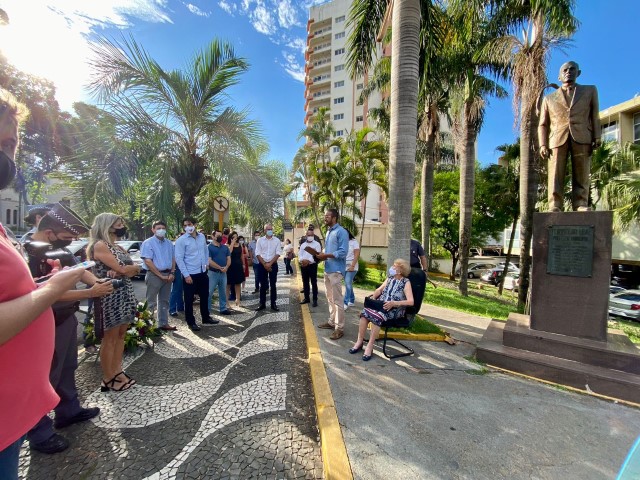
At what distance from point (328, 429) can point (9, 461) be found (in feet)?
6.38

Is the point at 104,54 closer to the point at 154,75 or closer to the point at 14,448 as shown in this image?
the point at 154,75

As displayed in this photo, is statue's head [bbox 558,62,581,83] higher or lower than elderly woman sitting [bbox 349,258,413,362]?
higher

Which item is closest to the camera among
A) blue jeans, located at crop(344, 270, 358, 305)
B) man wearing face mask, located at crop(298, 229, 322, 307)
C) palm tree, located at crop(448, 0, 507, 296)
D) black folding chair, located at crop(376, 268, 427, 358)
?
black folding chair, located at crop(376, 268, 427, 358)

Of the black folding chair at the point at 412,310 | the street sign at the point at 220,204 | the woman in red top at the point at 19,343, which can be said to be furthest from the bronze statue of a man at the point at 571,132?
the street sign at the point at 220,204

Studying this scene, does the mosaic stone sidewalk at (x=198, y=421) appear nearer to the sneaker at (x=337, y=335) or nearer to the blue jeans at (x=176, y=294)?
the sneaker at (x=337, y=335)

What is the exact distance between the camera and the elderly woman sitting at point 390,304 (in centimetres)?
386

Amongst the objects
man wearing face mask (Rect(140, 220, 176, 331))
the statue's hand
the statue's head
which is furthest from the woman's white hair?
the statue's head

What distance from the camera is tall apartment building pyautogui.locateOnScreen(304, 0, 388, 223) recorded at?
4525 centimetres

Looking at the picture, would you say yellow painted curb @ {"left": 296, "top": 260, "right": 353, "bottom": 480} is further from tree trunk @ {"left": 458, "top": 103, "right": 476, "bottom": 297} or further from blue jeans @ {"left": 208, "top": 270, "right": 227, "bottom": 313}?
tree trunk @ {"left": 458, "top": 103, "right": 476, "bottom": 297}

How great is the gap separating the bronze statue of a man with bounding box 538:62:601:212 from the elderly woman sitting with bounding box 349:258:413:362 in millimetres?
2393

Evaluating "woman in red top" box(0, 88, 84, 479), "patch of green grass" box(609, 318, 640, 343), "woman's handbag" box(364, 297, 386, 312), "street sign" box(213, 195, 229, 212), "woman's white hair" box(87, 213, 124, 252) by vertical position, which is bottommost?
"patch of green grass" box(609, 318, 640, 343)

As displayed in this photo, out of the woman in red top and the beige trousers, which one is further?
the beige trousers

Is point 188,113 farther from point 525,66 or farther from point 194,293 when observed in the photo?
point 525,66

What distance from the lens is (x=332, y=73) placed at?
47125 millimetres
